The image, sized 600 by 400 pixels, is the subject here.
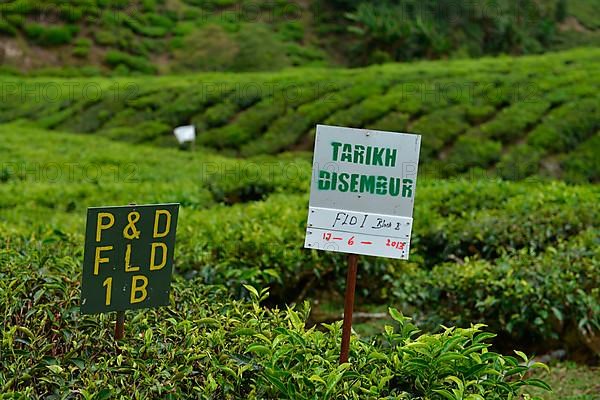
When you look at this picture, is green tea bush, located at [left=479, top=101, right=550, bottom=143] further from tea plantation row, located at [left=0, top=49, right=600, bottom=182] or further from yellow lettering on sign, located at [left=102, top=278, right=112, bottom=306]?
yellow lettering on sign, located at [left=102, top=278, right=112, bottom=306]

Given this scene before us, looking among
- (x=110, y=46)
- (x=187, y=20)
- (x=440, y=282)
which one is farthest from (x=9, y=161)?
(x=187, y=20)

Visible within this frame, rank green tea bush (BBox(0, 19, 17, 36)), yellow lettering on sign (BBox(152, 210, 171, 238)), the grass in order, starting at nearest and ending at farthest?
yellow lettering on sign (BBox(152, 210, 171, 238)), the grass, green tea bush (BBox(0, 19, 17, 36))

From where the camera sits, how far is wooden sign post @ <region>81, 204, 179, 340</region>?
7.38 feet

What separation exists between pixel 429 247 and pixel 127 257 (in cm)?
312

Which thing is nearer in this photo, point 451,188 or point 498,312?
point 498,312

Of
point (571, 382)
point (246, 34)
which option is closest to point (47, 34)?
point (246, 34)

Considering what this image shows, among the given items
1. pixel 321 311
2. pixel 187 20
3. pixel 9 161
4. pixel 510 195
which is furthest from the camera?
pixel 187 20

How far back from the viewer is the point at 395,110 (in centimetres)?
1152

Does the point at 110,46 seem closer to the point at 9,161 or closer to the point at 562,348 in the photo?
the point at 9,161

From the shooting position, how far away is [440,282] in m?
4.13

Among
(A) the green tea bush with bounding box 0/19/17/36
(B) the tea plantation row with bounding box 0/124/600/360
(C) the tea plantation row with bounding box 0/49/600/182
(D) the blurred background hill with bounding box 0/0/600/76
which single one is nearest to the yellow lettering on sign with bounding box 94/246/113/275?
(B) the tea plantation row with bounding box 0/124/600/360

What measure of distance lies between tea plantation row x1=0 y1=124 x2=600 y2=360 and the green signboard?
115 cm

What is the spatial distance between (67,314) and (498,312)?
241 centimetres

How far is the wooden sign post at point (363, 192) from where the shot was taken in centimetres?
240
